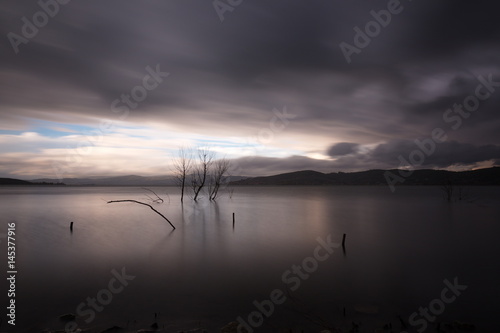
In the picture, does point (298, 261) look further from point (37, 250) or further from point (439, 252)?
point (37, 250)

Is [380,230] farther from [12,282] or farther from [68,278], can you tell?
[12,282]

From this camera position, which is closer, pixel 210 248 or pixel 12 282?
pixel 12 282

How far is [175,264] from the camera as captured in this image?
12.4 meters

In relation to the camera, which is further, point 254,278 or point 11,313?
point 254,278

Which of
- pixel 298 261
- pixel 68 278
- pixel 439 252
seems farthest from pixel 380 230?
pixel 68 278

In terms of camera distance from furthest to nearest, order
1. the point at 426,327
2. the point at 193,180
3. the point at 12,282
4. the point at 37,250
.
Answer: the point at 193,180, the point at 37,250, the point at 12,282, the point at 426,327

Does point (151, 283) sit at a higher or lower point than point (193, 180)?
lower

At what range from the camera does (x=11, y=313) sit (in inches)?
289

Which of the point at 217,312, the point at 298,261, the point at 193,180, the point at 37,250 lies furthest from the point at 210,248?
the point at 193,180

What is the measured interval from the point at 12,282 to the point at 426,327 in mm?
13185

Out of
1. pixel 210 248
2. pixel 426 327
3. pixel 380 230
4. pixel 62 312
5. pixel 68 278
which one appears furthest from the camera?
pixel 380 230

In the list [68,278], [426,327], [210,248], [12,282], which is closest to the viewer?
[426,327]

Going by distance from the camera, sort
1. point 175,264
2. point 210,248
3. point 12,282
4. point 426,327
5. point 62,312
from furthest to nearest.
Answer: point 210,248 → point 175,264 → point 12,282 → point 62,312 → point 426,327

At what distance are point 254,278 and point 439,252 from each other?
11146 millimetres
